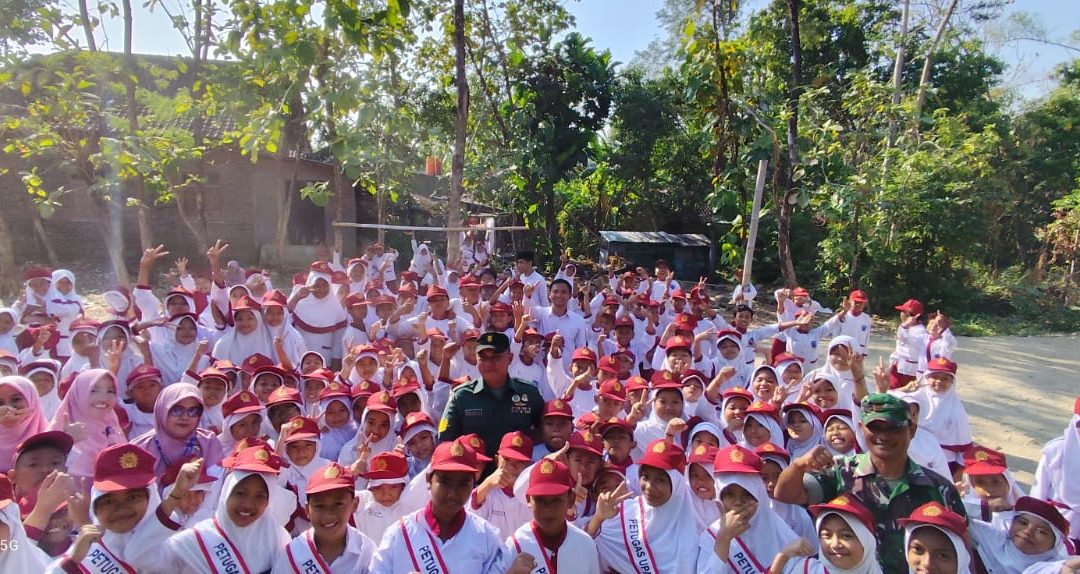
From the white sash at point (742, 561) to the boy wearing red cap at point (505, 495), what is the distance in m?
0.92

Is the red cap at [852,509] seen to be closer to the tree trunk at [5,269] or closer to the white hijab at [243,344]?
the white hijab at [243,344]

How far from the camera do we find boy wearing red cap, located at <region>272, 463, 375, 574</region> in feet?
7.90

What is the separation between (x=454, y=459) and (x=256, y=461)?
798 mm

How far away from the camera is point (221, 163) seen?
597 inches

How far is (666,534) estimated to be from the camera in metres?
2.78

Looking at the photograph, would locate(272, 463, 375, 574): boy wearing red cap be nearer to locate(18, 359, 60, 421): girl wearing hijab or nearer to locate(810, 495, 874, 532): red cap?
locate(810, 495, 874, 532): red cap

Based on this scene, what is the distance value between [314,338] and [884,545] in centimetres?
523

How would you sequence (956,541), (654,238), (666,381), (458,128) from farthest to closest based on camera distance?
(654,238)
(458,128)
(666,381)
(956,541)

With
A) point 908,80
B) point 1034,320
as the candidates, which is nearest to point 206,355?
point 1034,320

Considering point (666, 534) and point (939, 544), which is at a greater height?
point (939, 544)

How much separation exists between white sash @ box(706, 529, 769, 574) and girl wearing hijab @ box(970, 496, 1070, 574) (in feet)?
3.34

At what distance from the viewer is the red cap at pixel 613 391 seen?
4.21m

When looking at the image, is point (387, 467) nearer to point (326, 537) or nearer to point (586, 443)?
point (326, 537)

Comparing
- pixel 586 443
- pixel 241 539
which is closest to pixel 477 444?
pixel 586 443
